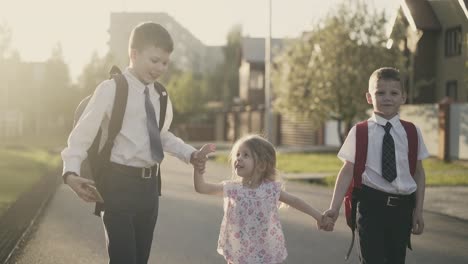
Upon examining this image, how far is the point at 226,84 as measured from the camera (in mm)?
84375

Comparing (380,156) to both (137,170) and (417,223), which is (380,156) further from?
(137,170)

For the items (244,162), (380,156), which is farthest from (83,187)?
(380,156)

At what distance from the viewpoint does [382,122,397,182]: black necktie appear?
4114 millimetres

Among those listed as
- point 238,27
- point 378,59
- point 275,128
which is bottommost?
point 275,128

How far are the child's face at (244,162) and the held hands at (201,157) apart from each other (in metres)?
0.18

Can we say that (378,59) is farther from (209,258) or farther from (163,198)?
(209,258)

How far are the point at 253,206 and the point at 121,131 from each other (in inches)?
36.6

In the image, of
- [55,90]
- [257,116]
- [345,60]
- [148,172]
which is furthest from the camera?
[55,90]

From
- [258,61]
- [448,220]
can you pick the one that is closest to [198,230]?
[448,220]

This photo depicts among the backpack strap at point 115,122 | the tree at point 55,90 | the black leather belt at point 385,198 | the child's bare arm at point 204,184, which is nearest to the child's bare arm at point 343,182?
the black leather belt at point 385,198

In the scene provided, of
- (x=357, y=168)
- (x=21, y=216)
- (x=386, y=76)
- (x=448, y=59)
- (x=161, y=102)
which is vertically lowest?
(x=21, y=216)

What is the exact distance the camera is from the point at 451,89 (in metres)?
30.4

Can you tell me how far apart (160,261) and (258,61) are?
5457cm

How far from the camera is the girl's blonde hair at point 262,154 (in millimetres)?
4102
